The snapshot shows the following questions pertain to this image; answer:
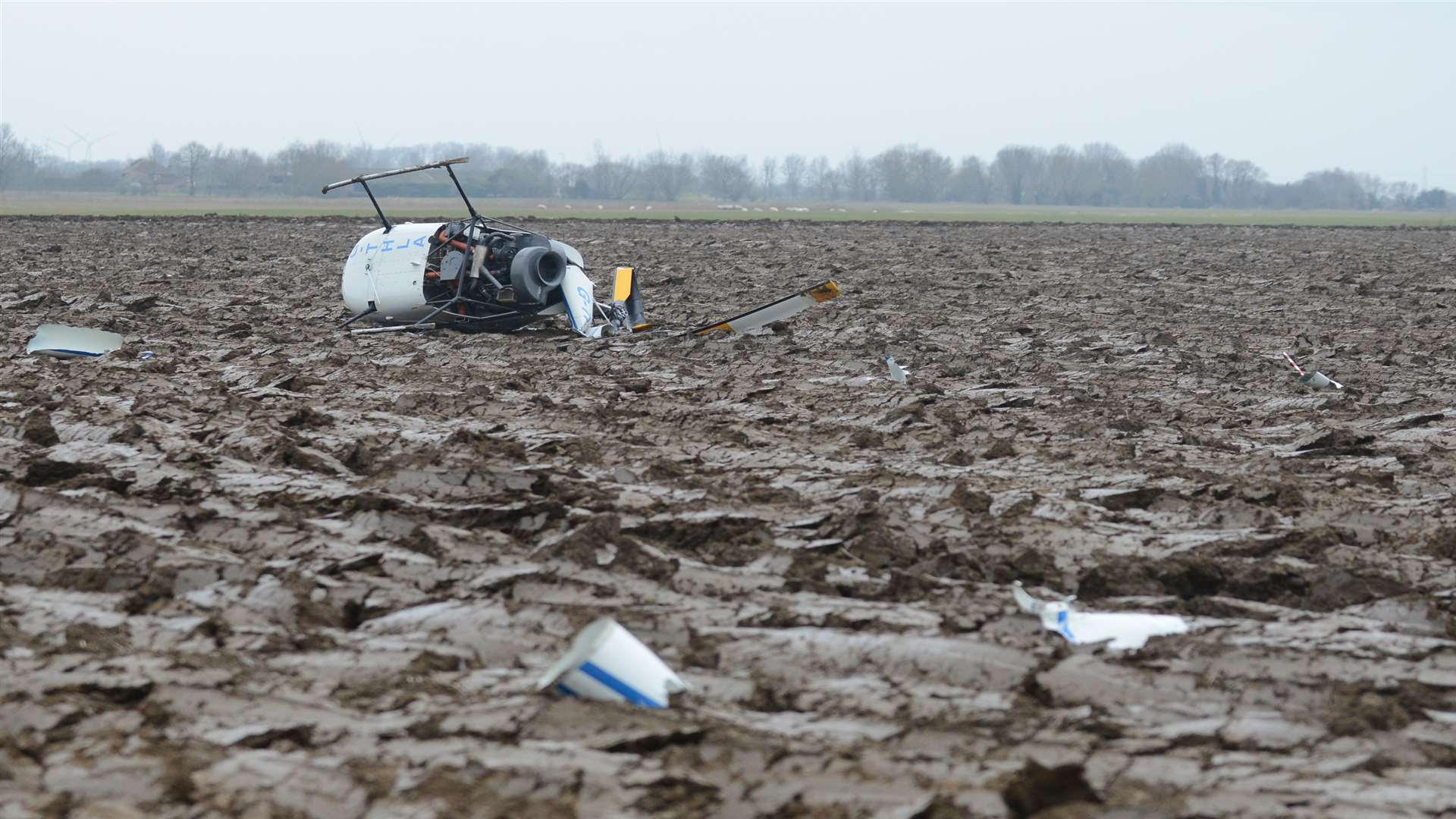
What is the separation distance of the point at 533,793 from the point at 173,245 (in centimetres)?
2470

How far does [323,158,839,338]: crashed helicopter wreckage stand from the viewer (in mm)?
12938

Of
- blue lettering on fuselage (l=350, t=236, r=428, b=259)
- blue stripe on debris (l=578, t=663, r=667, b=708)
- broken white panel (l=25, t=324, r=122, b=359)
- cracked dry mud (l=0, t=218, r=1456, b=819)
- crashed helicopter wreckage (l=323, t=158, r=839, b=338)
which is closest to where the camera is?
cracked dry mud (l=0, t=218, r=1456, b=819)

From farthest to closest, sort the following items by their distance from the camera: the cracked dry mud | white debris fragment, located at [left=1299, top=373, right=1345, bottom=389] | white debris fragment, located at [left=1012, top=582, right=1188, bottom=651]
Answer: white debris fragment, located at [left=1299, top=373, right=1345, bottom=389] < white debris fragment, located at [left=1012, top=582, right=1188, bottom=651] < the cracked dry mud

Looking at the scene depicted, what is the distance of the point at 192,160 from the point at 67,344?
97.9 metres

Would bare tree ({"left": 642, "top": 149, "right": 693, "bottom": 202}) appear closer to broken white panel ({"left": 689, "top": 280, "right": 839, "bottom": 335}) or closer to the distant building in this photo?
the distant building

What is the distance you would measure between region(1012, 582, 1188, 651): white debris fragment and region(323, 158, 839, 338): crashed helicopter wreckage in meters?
7.92

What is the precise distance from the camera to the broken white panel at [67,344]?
11.1 m

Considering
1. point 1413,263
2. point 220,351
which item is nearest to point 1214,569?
point 220,351

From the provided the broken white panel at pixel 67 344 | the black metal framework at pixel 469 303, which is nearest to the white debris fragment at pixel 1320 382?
the black metal framework at pixel 469 303

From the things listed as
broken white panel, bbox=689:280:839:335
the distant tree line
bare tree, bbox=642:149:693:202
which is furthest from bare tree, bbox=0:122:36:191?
broken white panel, bbox=689:280:839:335

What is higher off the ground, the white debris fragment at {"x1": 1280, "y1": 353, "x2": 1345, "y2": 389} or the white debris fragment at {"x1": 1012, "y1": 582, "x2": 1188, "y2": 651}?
the white debris fragment at {"x1": 1280, "y1": 353, "x2": 1345, "y2": 389}

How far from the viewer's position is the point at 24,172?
9825 cm

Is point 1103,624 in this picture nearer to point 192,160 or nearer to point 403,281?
point 403,281

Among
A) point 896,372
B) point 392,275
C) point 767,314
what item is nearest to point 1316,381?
point 896,372
